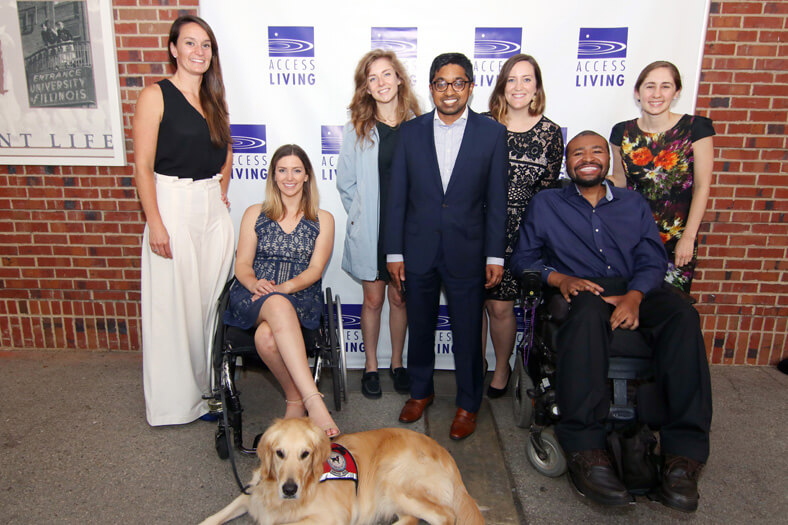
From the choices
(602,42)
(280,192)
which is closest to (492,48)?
(602,42)

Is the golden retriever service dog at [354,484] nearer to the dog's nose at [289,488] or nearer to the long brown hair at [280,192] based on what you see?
the dog's nose at [289,488]

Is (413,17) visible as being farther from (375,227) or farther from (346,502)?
(346,502)

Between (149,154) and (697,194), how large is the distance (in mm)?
3046

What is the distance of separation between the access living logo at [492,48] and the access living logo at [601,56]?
0.42 metres

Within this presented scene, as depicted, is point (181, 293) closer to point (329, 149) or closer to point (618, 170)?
point (329, 149)

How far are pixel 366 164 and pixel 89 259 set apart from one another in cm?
227

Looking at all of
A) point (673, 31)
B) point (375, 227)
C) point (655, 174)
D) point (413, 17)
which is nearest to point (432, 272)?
point (375, 227)

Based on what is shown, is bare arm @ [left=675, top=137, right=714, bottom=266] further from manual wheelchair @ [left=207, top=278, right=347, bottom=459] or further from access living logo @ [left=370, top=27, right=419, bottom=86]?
manual wheelchair @ [left=207, top=278, right=347, bottom=459]

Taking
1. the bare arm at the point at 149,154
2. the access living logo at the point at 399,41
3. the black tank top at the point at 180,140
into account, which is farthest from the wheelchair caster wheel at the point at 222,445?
the access living logo at the point at 399,41

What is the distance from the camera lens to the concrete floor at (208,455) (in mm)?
2318

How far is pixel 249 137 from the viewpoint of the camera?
11.9 feet

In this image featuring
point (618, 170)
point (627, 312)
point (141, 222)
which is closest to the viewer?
point (627, 312)

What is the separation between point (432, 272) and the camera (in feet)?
9.29

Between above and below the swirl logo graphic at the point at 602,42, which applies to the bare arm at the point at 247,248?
below
